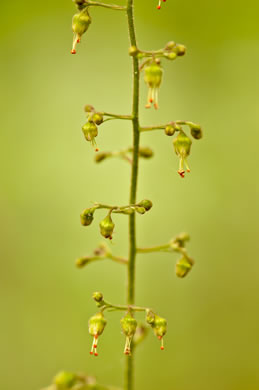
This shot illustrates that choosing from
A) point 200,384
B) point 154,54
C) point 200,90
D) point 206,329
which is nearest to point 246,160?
point 200,90

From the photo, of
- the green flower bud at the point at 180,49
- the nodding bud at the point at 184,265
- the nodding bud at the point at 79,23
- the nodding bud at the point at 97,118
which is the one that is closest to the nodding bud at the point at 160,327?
the nodding bud at the point at 184,265

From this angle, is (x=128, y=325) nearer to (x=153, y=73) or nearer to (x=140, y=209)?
(x=140, y=209)

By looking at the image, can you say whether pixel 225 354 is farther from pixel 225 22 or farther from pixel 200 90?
pixel 225 22

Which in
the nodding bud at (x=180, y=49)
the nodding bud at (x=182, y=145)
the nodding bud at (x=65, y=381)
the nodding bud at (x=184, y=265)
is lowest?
the nodding bud at (x=65, y=381)

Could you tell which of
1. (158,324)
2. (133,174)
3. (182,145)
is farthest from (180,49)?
(158,324)

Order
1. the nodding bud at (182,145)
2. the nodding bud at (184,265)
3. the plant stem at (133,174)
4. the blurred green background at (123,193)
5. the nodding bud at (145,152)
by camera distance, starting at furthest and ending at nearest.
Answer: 1. the blurred green background at (123,193)
2. the nodding bud at (145,152)
3. the nodding bud at (184,265)
4. the nodding bud at (182,145)
5. the plant stem at (133,174)

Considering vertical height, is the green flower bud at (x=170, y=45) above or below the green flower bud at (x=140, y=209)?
above

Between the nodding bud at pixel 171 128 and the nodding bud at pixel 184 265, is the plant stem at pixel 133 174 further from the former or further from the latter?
the nodding bud at pixel 184 265

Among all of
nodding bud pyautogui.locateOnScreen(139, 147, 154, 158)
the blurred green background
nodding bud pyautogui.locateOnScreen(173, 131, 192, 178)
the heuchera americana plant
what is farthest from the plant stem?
the blurred green background
